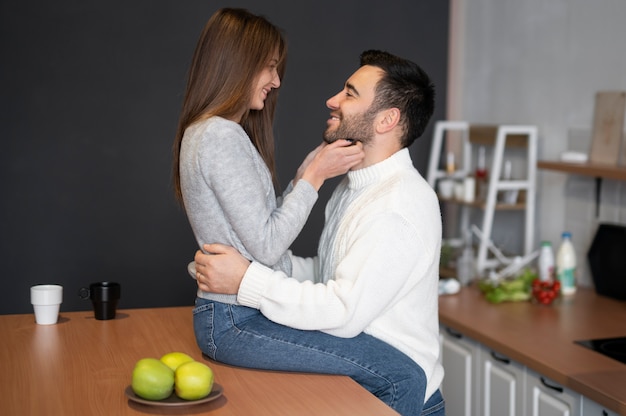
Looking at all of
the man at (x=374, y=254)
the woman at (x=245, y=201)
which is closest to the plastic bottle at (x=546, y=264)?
the man at (x=374, y=254)

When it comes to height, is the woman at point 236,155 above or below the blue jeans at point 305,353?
above

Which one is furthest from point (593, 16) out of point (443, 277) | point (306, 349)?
point (306, 349)

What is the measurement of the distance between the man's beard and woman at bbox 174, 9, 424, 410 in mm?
177

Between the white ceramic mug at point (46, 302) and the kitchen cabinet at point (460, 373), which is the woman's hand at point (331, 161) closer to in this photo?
the white ceramic mug at point (46, 302)

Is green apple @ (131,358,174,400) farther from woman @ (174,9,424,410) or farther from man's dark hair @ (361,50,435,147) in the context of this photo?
man's dark hair @ (361,50,435,147)

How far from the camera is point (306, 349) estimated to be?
6.27 feet

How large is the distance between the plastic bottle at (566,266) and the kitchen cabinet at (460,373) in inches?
20.8

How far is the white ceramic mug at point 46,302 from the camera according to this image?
2.29 m

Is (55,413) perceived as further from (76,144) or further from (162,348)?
(76,144)

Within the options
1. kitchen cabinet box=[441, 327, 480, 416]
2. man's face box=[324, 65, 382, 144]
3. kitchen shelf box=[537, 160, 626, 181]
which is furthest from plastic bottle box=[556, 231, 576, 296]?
man's face box=[324, 65, 382, 144]

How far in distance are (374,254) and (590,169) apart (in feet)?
4.94

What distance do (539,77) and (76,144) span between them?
84.7 inches

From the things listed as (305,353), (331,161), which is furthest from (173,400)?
(331,161)

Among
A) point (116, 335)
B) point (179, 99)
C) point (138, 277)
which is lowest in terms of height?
point (138, 277)
